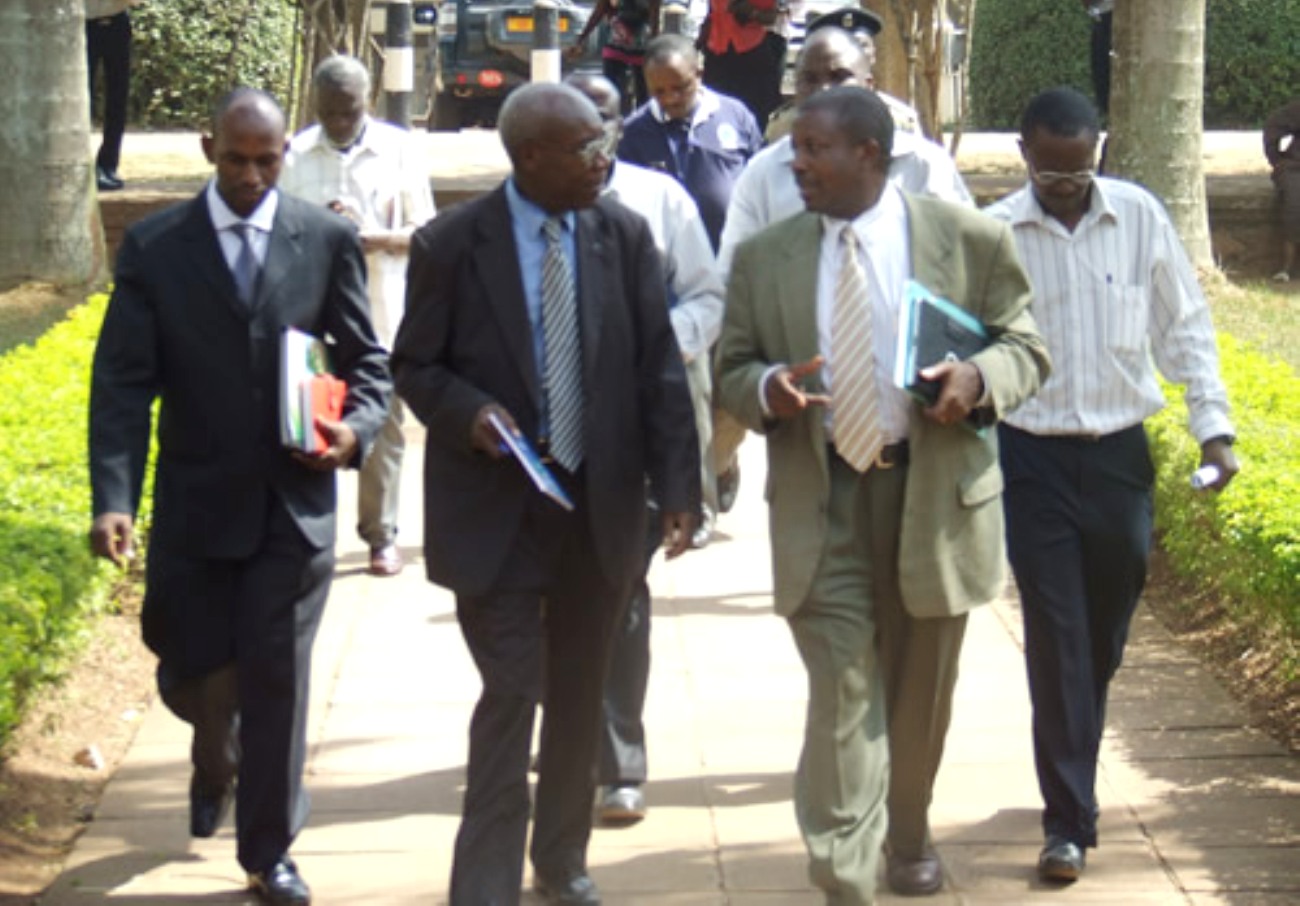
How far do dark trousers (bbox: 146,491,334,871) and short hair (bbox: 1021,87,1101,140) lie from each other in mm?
1953

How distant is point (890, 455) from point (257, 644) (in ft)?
4.97

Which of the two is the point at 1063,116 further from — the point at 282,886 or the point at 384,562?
the point at 384,562

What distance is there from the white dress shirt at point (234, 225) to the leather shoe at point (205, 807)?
128 centimetres

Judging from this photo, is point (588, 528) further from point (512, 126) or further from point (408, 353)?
point (512, 126)

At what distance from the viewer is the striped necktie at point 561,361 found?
553 centimetres

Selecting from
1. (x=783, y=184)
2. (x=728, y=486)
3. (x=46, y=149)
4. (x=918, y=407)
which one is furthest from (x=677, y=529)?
(x=46, y=149)

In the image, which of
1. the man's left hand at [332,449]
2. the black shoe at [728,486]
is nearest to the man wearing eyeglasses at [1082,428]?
the man's left hand at [332,449]

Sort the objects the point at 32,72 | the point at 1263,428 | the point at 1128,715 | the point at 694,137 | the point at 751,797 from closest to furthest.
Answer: the point at 751,797, the point at 1128,715, the point at 1263,428, the point at 694,137, the point at 32,72

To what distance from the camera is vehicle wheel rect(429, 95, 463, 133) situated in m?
22.9

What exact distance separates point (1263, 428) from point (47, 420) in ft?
13.6

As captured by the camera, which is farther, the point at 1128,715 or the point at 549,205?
the point at 1128,715

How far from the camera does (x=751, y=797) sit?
6801mm

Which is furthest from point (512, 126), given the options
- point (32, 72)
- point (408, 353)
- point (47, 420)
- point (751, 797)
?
point (32, 72)

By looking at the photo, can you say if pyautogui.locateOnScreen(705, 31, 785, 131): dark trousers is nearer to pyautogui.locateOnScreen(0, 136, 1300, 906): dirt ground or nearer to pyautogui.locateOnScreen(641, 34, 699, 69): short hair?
pyautogui.locateOnScreen(641, 34, 699, 69): short hair
